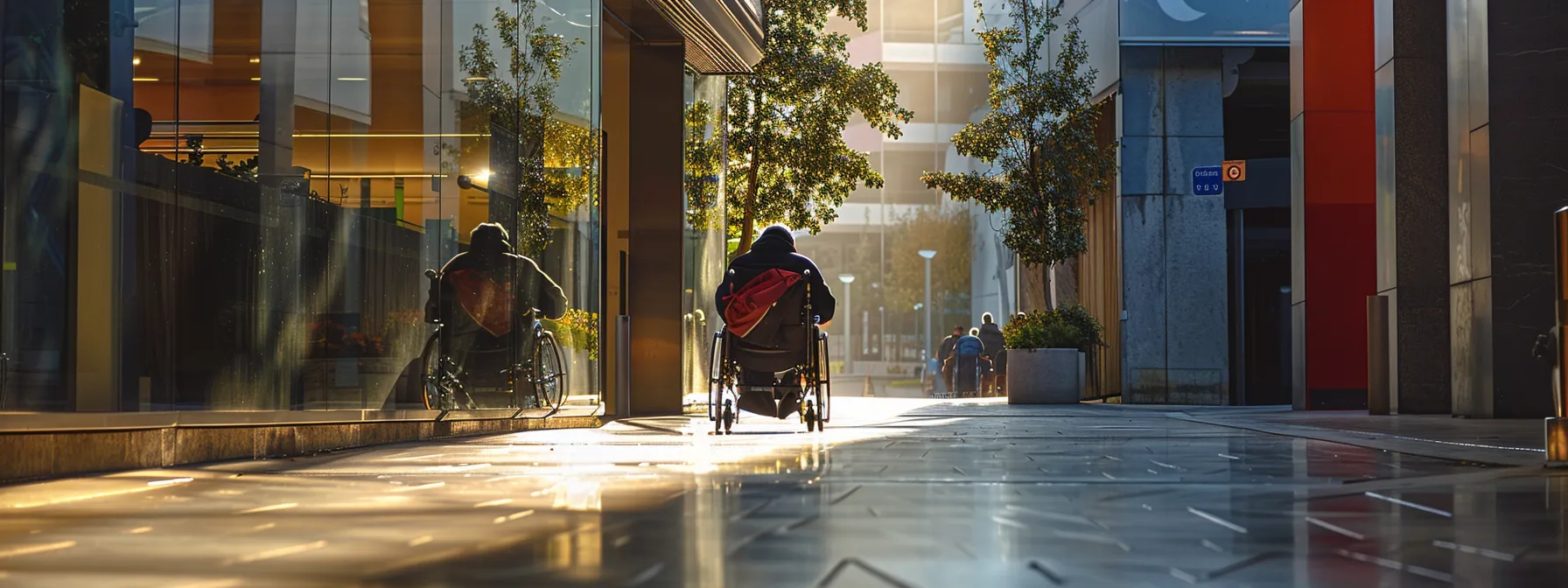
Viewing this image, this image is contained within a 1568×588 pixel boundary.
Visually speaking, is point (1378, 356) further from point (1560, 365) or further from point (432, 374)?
point (432, 374)

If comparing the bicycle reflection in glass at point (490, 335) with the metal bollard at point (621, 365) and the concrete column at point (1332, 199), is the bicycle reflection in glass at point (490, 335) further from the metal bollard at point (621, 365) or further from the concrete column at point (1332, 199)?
the concrete column at point (1332, 199)

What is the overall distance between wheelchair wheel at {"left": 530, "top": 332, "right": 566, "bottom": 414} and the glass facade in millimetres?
419

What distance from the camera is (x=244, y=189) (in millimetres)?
7926

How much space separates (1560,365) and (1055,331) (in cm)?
1568

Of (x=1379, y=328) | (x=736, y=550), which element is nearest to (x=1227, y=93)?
(x=1379, y=328)

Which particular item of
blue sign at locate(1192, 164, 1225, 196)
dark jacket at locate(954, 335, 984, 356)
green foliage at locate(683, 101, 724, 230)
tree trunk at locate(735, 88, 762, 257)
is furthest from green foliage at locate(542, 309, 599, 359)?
dark jacket at locate(954, 335, 984, 356)

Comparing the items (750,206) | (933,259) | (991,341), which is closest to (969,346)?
(991,341)

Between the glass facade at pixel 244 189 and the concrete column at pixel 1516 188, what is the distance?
737 cm

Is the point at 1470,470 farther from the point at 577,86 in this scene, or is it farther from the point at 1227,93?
the point at 1227,93

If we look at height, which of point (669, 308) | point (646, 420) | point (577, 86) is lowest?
point (646, 420)

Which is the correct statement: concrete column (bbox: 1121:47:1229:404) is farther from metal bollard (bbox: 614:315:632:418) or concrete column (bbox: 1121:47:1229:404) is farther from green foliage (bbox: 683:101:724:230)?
metal bollard (bbox: 614:315:632:418)

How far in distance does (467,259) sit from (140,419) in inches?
165

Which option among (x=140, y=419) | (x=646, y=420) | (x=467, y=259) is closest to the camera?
(x=140, y=419)

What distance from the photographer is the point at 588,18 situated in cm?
1398
